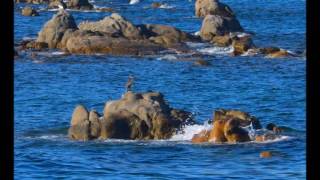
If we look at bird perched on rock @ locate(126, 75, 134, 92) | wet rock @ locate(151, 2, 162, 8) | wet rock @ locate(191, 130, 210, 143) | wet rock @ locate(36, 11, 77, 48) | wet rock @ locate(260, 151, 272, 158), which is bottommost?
bird perched on rock @ locate(126, 75, 134, 92)

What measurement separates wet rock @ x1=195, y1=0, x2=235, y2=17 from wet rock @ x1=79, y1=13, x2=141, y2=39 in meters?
19.2

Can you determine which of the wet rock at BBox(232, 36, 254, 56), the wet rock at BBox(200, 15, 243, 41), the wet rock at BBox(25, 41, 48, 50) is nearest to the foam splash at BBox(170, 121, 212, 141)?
the wet rock at BBox(232, 36, 254, 56)

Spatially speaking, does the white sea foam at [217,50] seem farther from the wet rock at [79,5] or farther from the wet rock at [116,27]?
the wet rock at [79,5]

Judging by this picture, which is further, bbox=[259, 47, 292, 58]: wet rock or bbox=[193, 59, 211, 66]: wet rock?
bbox=[259, 47, 292, 58]: wet rock

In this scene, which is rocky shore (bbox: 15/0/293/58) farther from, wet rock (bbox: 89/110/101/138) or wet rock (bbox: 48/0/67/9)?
wet rock (bbox: 48/0/67/9)

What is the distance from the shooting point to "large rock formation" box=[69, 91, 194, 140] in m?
31.0

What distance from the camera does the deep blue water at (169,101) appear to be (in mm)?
25578

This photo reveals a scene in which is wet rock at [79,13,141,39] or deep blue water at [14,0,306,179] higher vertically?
wet rock at [79,13,141,39]

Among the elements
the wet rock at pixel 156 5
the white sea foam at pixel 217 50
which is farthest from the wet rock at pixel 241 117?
the wet rock at pixel 156 5

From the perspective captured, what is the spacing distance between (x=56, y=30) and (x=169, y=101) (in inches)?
737

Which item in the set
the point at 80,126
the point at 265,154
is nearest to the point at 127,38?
the point at 80,126

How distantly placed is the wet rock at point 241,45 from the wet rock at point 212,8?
19747 millimetres
